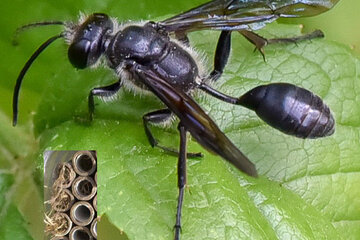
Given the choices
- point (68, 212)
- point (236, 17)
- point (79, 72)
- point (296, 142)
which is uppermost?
point (236, 17)

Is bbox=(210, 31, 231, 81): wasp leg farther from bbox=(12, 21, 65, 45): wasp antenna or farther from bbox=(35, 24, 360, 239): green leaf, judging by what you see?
bbox=(12, 21, 65, 45): wasp antenna

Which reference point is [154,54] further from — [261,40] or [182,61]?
[261,40]

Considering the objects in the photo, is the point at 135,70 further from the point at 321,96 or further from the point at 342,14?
the point at 342,14

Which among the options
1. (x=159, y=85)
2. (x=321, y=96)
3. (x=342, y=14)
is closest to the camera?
(x=159, y=85)

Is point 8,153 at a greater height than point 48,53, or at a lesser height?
lesser

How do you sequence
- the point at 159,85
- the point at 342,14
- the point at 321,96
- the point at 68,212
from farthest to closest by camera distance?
the point at 342,14, the point at 321,96, the point at 68,212, the point at 159,85

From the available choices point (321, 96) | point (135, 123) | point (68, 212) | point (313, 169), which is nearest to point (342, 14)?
point (321, 96)
